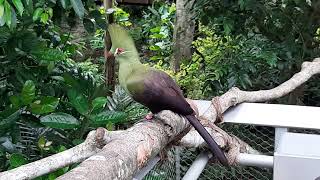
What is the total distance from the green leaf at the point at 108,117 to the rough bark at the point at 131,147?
38cm

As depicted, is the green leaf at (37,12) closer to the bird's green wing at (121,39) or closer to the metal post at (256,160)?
the bird's green wing at (121,39)

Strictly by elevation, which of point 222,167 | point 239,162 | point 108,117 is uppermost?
point 239,162

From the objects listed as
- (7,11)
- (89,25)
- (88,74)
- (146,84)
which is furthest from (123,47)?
(88,74)

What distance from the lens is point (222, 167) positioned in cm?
186

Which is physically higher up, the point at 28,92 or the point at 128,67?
the point at 128,67

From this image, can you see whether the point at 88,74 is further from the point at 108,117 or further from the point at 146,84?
the point at 146,84

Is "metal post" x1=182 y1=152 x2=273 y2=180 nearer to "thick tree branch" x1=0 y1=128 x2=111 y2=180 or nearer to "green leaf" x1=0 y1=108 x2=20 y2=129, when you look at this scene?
"thick tree branch" x1=0 y1=128 x2=111 y2=180

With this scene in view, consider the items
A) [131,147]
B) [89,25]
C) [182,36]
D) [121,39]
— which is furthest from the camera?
[182,36]

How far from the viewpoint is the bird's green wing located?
135 cm

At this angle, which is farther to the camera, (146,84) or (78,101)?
(78,101)

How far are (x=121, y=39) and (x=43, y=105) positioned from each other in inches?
17.9

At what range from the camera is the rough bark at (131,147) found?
80cm

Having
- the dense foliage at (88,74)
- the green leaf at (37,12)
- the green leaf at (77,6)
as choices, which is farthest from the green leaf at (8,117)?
the green leaf at (77,6)

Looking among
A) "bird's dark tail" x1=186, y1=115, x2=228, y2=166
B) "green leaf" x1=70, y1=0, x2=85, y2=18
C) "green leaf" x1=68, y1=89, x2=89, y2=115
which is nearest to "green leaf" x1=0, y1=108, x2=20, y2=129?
"green leaf" x1=68, y1=89, x2=89, y2=115
